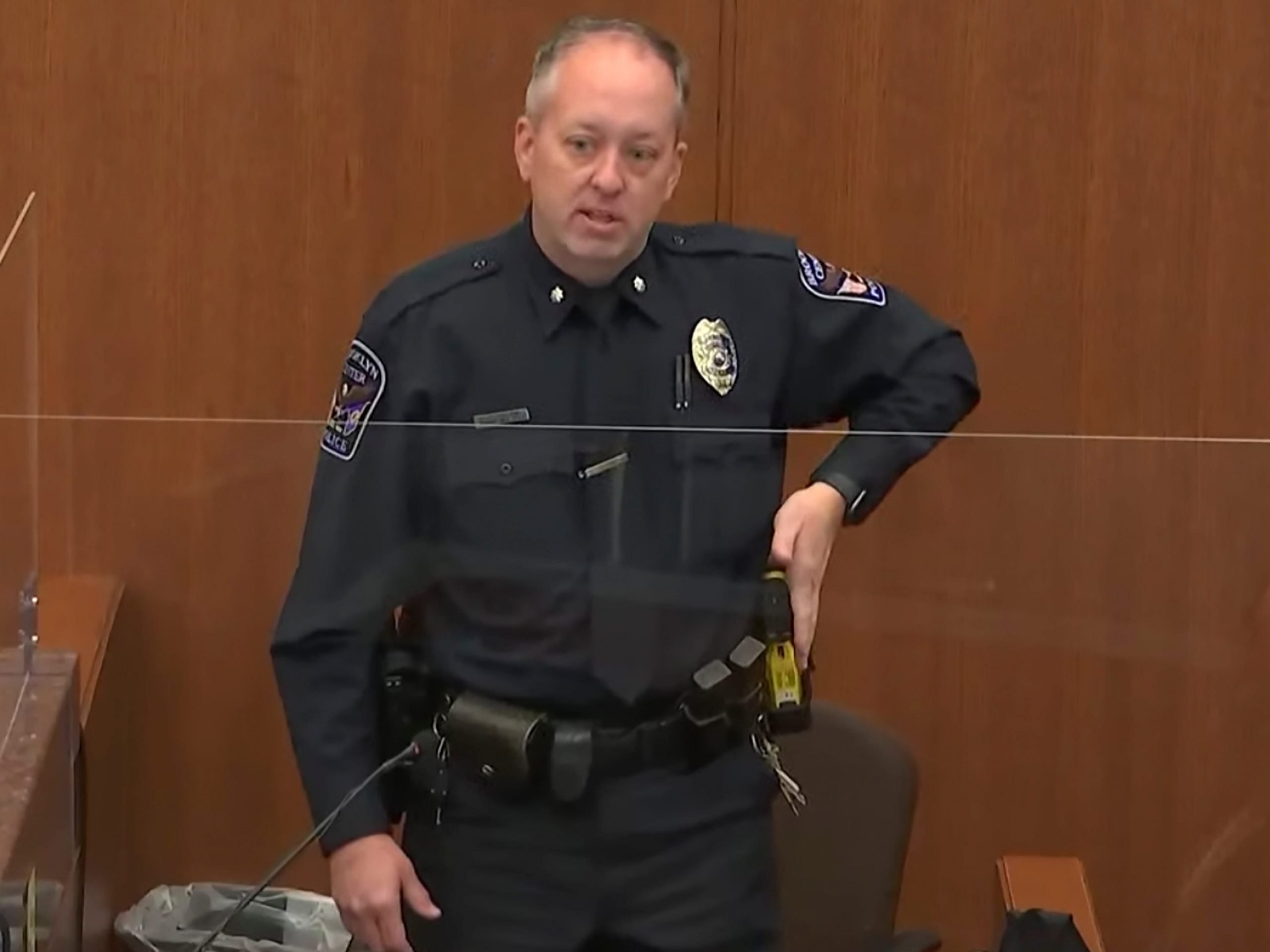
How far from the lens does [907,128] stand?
108 inches

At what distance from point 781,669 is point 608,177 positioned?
1.47ft

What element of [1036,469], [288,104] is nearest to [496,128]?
[288,104]

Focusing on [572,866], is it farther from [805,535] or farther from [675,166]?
[675,166]

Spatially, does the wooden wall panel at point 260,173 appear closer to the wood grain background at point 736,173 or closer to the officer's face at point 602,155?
the wood grain background at point 736,173

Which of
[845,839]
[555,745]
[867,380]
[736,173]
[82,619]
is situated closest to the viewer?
[555,745]

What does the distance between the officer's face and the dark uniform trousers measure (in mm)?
438

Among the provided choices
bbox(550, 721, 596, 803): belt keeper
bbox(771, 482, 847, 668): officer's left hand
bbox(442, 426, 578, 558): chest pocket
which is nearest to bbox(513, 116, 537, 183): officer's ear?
bbox(442, 426, 578, 558): chest pocket

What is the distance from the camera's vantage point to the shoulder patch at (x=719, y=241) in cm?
181

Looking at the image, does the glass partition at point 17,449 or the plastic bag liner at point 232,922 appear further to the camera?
the plastic bag liner at point 232,922

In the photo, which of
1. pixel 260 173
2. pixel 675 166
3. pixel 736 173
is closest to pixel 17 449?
pixel 675 166

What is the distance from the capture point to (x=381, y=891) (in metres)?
1.73

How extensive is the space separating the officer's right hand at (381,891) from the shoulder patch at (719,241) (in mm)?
564

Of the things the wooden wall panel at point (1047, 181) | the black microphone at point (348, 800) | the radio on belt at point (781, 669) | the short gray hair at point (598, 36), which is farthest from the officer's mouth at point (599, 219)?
the wooden wall panel at point (1047, 181)

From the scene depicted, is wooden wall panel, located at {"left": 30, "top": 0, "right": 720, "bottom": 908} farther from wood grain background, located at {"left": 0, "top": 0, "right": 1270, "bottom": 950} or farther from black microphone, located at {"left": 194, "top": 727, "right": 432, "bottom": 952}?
black microphone, located at {"left": 194, "top": 727, "right": 432, "bottom": 952}
